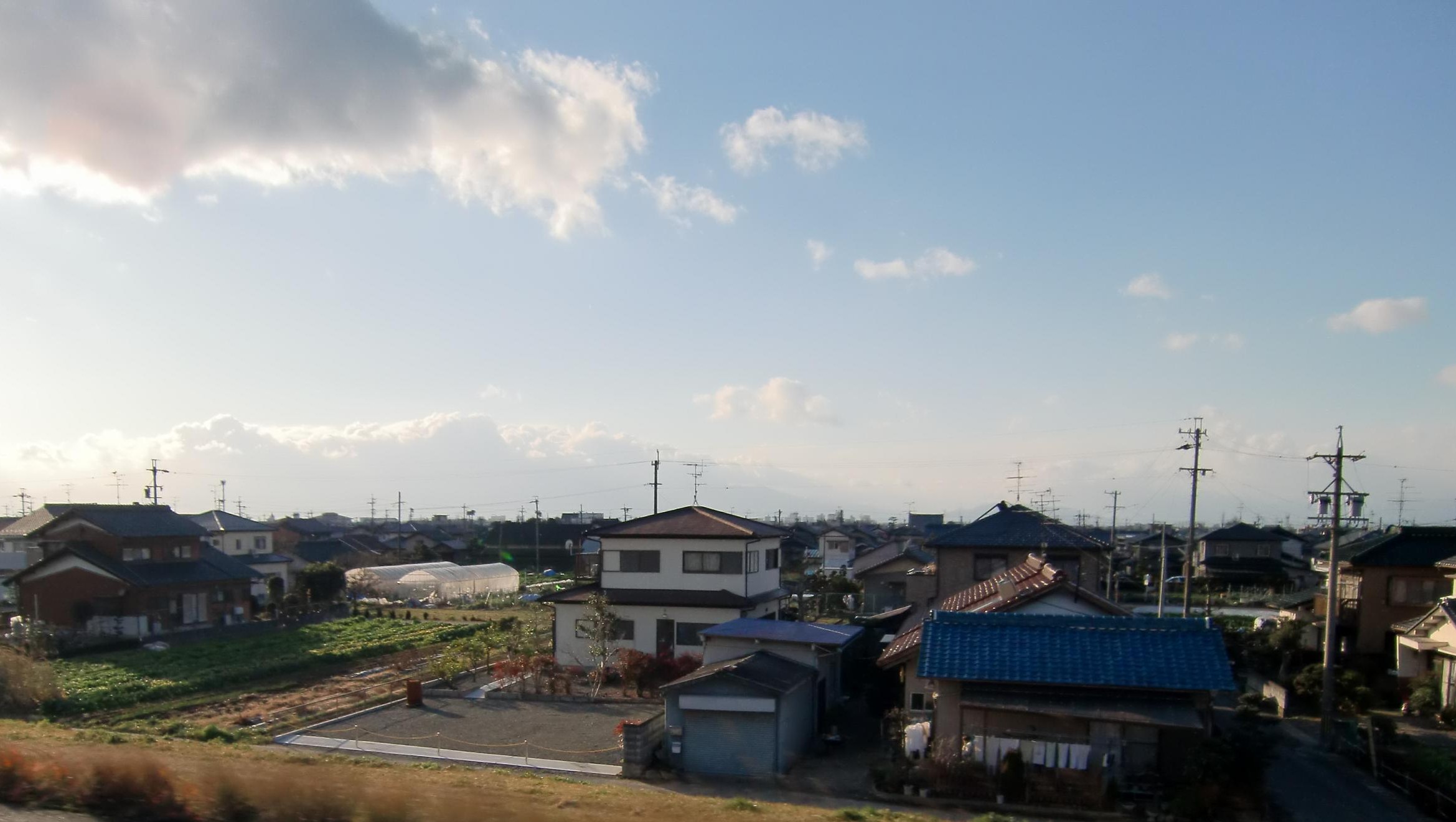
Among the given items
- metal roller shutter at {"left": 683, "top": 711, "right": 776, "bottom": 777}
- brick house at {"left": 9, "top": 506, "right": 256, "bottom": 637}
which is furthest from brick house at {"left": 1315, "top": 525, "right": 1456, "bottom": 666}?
brick house at {"left": 9, "top": 506, "right": 256, "bottom": 637}

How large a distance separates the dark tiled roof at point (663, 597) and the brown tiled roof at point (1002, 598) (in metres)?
5.55

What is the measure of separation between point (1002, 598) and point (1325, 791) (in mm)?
6550

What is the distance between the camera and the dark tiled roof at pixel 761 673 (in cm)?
1695

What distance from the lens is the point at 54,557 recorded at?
34719 mm

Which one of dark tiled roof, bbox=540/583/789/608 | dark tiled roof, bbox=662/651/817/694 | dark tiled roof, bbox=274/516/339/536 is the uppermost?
dark tiled roof, bbox=662/651/817/694

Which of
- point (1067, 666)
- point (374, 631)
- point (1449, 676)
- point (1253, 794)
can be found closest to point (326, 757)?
point (1067, 666)

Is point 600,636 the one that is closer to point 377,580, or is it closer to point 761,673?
point 761,673

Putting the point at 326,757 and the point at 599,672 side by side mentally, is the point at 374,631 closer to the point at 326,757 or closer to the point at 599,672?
the point at 599,672

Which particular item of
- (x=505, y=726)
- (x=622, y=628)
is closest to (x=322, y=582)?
(x=622, y=628)

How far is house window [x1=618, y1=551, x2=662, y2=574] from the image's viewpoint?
92.0 feet

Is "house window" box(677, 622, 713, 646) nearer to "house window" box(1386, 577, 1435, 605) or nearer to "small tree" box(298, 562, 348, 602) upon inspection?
"house window" box(1386, 577, 1435, 605)

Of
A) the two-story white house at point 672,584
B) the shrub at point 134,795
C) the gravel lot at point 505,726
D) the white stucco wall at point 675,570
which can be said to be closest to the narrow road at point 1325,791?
the gravel lot at point 505,726

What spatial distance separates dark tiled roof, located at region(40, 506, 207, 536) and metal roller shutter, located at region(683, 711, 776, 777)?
30853 mm

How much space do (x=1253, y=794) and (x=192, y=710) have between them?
22.5m
